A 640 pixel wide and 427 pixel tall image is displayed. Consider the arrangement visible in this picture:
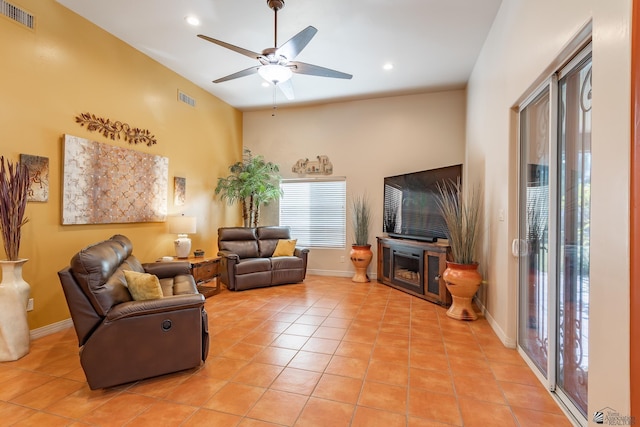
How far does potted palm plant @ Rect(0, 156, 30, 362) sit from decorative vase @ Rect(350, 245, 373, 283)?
14.1 feet

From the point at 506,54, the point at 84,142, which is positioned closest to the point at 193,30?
the point at 84,142

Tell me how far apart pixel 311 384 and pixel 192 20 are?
3906mm

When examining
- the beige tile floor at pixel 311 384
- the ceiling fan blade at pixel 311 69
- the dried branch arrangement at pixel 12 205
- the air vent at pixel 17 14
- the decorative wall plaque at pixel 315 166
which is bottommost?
the beige tile floor at pixel 311 384

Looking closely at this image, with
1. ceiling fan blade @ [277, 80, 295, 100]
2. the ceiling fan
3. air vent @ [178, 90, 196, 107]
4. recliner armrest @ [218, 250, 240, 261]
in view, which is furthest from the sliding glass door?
air vent @ [178, 90, 196, 107]

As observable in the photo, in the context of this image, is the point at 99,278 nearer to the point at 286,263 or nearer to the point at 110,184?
the point at 110,184

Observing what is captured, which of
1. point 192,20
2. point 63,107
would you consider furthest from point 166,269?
point 192,20

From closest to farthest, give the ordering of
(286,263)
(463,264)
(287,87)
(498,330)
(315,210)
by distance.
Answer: (498,330) < (463,264) < (287,87) < (286,263) < (315,210)

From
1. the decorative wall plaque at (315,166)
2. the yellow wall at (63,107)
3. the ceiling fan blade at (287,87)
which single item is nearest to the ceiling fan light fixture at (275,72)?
the ceiling fan blade at (287,87)

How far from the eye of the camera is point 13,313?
2582 millimetres

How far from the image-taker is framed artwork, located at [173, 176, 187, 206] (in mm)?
4770

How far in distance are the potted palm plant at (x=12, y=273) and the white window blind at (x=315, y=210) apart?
426 cm

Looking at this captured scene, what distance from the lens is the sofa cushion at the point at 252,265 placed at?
493 centimetres

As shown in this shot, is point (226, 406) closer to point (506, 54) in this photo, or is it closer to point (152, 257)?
point (152, 257)

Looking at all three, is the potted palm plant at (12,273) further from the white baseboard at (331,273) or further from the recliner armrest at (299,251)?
the white baseboard at (331,273)
